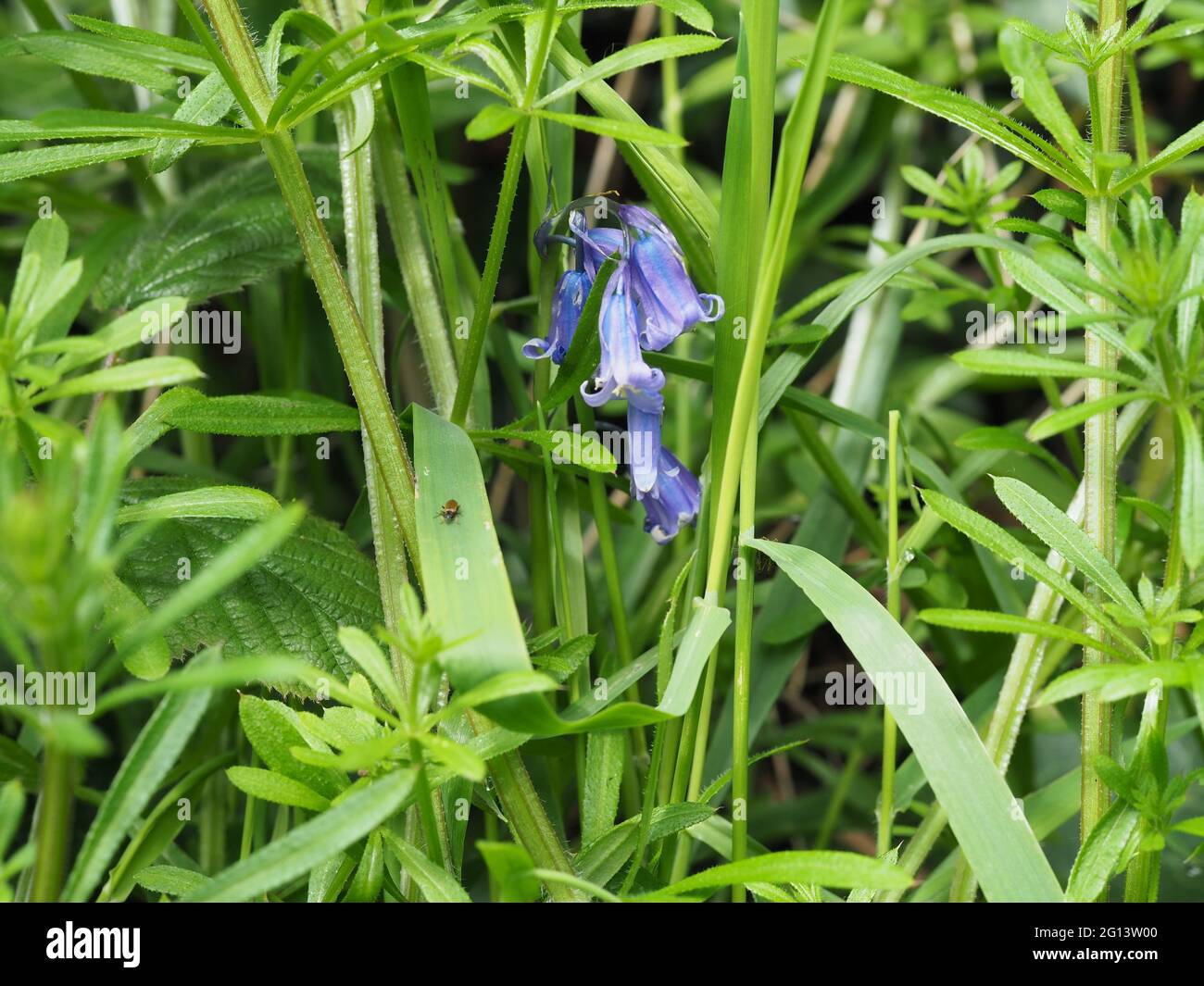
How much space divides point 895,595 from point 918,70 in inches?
44.9

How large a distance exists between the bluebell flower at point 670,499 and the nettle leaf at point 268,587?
236 mm

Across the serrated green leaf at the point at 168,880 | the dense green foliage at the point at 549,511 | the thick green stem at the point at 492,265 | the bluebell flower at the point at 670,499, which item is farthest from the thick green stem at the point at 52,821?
the bluebell flower at the point at 670,499

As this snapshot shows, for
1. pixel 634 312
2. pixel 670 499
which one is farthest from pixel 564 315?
pixel 670 499

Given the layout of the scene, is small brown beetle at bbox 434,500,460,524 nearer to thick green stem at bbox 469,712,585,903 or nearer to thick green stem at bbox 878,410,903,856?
thick green stem at bbox 469,712,585,903

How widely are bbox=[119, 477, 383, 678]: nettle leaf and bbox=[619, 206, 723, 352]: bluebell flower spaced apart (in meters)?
0.32

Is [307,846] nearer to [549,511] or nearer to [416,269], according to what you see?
[549,511]

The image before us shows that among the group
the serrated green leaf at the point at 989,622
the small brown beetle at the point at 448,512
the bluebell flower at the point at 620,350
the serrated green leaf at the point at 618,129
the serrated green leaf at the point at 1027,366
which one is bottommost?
the serrated green leaf at the point at 989,622

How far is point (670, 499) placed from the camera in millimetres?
927

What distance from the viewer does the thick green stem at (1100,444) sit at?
0.75 m

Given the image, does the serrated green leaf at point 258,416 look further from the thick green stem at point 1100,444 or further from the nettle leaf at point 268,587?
the thick green stem at point 1100,444

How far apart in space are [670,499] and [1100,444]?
32cm

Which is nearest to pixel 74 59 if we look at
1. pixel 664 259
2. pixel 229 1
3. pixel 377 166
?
pixel 229 1

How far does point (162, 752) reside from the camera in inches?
21.9

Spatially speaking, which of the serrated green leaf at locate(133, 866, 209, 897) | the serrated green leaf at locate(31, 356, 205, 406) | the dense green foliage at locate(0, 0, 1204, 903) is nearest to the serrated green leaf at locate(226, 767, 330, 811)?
the dense green foliage at locate(0, 0, 1204, 903)
